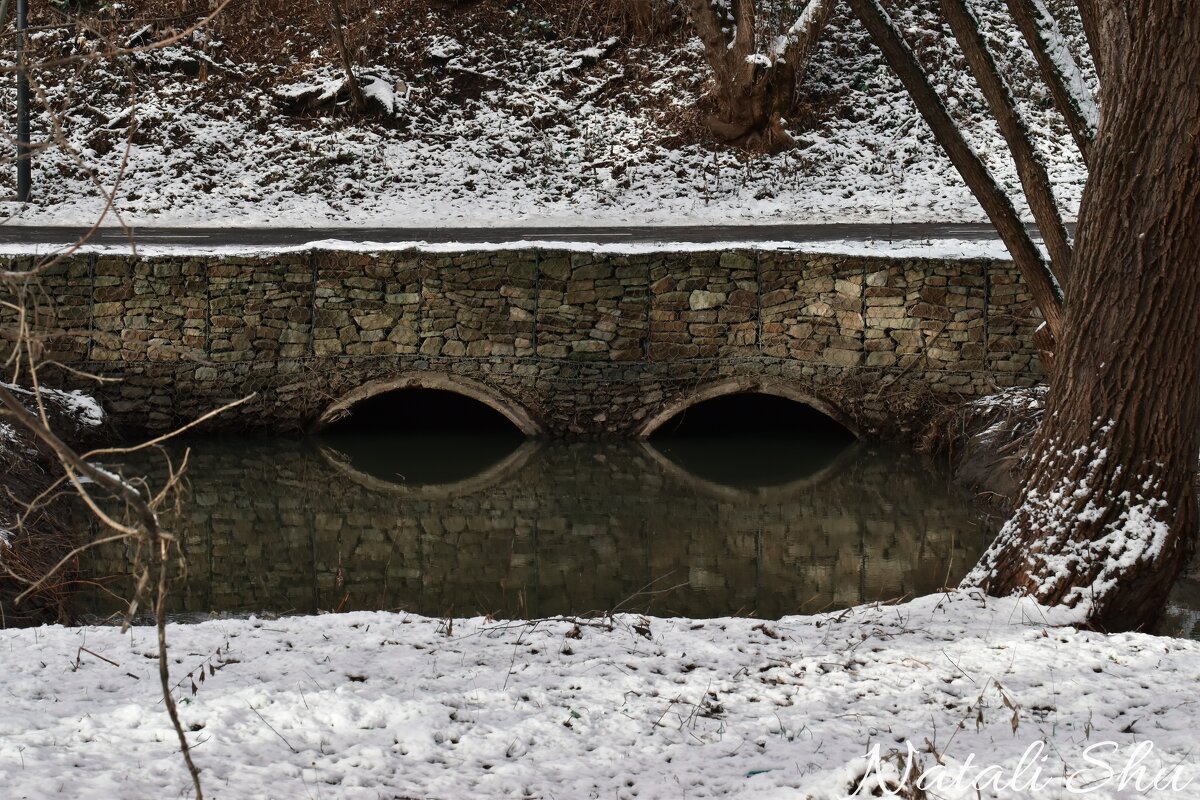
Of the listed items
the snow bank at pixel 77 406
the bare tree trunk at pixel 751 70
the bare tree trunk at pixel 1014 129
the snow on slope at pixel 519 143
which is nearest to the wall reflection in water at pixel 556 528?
the snow bank at pixel 77 406

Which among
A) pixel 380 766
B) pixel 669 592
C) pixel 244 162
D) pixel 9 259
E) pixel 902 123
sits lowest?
pixel 669 592

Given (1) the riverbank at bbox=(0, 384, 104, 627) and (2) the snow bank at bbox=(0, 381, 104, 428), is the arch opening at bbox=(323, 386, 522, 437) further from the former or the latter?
(1) the riverbank at bbox=(0, 384, 104, 627)

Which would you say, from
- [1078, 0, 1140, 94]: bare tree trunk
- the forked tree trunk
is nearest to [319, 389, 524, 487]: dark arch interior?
the forked tree trunk

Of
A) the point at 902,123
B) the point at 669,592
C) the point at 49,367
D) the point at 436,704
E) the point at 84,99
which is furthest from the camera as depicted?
the point at 84,99

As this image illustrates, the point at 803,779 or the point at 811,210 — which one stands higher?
the point at 811,210

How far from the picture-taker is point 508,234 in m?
15.1

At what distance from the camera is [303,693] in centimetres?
367

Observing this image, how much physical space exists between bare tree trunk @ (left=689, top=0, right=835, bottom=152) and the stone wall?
6866mm

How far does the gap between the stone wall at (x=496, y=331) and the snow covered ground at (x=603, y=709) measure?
7.13 metres

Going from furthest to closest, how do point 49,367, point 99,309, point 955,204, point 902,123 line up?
1. point 902,123
2. point 955,204
3. point 99,309
4. point 49,367

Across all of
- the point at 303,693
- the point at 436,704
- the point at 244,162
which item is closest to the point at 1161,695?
the point at 436,704

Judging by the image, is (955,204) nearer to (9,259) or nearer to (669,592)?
(669,592)

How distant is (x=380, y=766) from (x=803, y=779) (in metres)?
1.13
